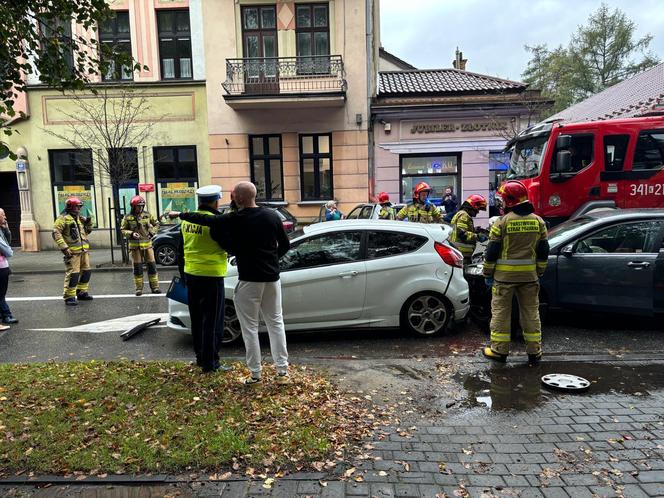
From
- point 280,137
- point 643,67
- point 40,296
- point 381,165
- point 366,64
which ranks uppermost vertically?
point 643,67

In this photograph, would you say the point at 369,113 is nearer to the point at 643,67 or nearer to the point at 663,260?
the point at 663,260

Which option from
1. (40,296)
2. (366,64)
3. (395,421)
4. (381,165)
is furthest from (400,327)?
(366,64)

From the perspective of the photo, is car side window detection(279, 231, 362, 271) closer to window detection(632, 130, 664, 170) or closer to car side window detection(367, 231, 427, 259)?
car side window detection(367, 231, 427, 259)

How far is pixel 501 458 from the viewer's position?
3.34m

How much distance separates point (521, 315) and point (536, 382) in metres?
0.78

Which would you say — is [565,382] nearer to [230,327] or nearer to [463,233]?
[463,233]

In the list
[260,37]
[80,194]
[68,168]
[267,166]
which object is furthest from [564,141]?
[68,168]

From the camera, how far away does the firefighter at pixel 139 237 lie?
938 centimetres

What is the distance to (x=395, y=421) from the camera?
3900 millimetres

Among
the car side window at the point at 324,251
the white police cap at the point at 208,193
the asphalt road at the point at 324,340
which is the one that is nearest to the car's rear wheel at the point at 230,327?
the asphalt road at the point at 324,340

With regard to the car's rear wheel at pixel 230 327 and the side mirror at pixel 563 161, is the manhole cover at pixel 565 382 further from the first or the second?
the side mirror at pixel 563 161

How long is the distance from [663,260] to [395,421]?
4249mm

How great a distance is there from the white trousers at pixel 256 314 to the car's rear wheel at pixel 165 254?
32.4 ft

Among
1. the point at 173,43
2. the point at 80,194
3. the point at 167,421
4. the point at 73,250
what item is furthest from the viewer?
the point at 80,194
